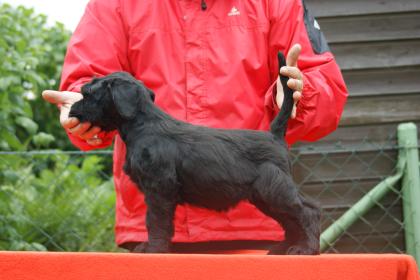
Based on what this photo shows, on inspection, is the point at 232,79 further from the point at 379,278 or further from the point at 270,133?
the point at 379,278

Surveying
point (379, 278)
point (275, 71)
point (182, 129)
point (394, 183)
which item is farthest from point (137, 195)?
point (394, 183)

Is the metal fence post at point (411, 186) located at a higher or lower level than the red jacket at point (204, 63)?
lower

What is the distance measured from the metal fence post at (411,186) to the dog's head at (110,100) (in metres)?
2.70

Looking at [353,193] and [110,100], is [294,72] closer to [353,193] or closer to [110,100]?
[110,100]

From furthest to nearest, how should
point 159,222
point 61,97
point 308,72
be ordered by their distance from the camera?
point 308,72
point 61,97
point 159,222

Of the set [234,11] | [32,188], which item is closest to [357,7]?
[234,11]

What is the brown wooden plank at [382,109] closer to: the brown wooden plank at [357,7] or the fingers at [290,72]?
the brown wooden plank at [357,7]

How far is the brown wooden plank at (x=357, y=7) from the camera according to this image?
446 cm

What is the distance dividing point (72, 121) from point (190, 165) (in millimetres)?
358

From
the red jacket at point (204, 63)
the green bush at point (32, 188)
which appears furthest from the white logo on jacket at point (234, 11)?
the green bush at point (32, 188)

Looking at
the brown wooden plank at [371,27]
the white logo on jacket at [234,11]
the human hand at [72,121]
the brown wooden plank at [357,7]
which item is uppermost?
the white logo on jacket at [234,11]

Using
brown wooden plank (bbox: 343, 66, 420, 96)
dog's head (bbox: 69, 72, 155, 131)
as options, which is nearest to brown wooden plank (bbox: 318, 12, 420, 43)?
brown wooden plank (bbox: 343, 66, 420, 96)

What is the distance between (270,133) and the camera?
6.43ft

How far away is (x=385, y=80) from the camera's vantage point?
14.8 ft
